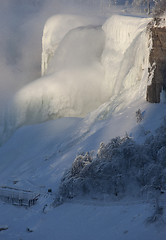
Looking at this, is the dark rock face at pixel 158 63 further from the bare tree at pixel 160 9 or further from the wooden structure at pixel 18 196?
the wooden structure at pixel 18 196

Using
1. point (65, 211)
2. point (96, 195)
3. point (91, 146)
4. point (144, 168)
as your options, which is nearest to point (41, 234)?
point (65, 211)

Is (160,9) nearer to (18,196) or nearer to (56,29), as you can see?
(18,196)

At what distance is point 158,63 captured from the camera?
67.8 ft

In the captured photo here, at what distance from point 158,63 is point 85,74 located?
36.5 ft

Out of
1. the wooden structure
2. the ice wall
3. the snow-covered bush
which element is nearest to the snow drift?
the ice wall

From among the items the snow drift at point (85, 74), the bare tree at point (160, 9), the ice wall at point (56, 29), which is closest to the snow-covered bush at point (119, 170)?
the bare tree at point (160, 9)

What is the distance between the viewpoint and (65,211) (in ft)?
50.0

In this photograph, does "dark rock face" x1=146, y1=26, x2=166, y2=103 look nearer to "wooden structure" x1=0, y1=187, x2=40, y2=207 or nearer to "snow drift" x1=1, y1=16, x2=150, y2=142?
"snow drift" x1=1, y1=16, x2=150, y2=142

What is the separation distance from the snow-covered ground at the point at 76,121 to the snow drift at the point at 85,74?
0.22 ft

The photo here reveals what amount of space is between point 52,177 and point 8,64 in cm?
4162

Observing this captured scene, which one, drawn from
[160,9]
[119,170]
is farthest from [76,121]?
[119,170]

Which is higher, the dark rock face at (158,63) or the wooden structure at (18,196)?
the dark rock face at (158,63)

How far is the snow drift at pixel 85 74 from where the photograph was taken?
2572 centimetres

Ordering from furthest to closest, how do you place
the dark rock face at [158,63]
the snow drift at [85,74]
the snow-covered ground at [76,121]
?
the snow drift at [85,74]
the dark rock face at [158,63]
the snow-covered ground at [76,121]
